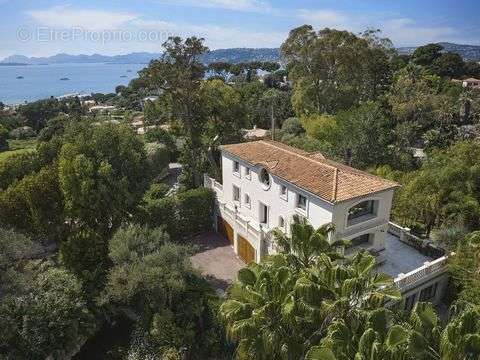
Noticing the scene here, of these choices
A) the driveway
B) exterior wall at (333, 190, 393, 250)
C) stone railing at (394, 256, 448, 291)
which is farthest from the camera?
the driveway

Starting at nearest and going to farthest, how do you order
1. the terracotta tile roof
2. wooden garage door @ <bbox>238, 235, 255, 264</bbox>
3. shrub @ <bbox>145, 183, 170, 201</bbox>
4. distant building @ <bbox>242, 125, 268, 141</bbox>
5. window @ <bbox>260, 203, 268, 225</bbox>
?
the terracotta tile roof, wooden garage door @ <bbox>238, 235, 255, 264</bbox>, window @ <bbox>260, 203, 268, 225</bbox>, shrub @ <bbox>145, 183, 170, 201</bbox>, distant building @ <bbox>242, 125, 268, 141</bbox>

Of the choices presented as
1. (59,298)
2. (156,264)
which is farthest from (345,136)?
(59,298)

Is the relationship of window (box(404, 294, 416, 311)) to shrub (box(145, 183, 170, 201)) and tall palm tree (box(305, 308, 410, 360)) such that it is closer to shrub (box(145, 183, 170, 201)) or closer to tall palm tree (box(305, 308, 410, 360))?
tall palm tree (box(305, 308, 410, 360))

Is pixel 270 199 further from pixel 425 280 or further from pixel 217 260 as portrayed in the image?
pixel 425 280

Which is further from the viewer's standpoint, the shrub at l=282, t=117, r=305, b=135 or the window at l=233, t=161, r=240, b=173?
the shrub at l=282, t=117, r=305, b=135

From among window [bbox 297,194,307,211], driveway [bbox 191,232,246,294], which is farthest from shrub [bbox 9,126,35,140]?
window [bbox 297,194,307,211]

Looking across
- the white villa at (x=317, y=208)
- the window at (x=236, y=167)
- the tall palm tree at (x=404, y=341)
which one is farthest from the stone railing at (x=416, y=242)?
the tall palm tree at (x=404, y=341)
